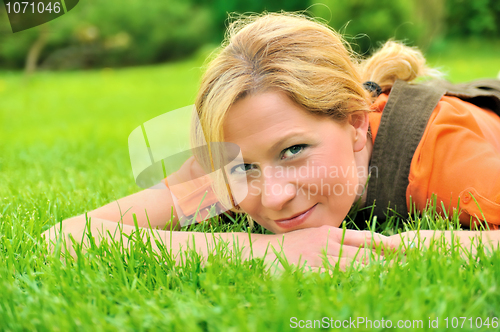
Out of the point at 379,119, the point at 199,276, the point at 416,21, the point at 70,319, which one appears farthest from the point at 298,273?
the point at 416,21

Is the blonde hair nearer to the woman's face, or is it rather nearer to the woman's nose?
the woman's face

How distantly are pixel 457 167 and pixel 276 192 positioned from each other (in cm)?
72

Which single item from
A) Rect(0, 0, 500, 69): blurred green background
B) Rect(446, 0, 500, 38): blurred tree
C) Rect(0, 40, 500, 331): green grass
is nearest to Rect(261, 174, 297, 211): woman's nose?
Rect(0, 40, 500, 331): green grass

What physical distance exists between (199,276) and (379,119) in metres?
1.19

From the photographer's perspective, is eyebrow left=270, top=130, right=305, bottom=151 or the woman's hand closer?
the woman's hand

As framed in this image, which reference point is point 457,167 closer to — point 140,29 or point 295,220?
point 295,220

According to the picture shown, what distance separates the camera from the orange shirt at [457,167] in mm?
1616

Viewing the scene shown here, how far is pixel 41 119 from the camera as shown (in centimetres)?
796

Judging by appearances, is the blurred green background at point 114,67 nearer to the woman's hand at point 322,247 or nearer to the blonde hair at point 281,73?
the blonde hair at point 281,73

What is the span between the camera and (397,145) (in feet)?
6.21

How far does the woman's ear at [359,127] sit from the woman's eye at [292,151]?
1.04 feet

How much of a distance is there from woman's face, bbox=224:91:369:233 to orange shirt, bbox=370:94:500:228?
1.03 feet

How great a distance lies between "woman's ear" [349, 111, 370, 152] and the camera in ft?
6.00

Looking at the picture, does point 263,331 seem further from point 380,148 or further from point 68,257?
point 380,148
